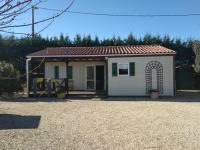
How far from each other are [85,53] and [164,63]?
16.7ft

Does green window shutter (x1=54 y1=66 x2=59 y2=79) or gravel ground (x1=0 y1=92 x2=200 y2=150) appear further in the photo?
green window shutter (x1=54 y1=66 x2=59 y2=79)

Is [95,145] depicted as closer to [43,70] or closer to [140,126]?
[140,126]

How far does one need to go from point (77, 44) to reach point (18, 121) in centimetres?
2094

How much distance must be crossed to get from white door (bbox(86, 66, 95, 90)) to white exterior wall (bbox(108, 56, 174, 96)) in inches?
197

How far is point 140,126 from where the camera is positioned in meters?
10.6

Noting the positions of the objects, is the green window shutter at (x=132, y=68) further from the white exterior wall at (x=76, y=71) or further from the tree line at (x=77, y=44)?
the tree line at (x=77, y=44)

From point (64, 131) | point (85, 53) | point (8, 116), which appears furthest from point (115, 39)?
point (64, 131)

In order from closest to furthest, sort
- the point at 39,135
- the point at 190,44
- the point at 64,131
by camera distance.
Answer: the point at 39,135, the point at 64,131, the point at 190,44

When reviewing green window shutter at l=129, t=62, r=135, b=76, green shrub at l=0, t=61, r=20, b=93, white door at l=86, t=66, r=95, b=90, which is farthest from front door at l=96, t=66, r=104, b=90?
green shrub at l=0, t=61, r=20, b=93

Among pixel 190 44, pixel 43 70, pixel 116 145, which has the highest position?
pixel 190 44

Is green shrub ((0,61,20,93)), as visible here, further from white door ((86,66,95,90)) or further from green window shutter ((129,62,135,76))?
green window shutter ((129,62,135,76))

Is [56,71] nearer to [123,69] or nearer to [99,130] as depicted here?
[123,69]

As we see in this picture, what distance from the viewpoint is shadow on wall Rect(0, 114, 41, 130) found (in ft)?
34.6

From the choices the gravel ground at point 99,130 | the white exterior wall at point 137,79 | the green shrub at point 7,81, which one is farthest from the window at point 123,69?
the gravel ground at point 99,130
